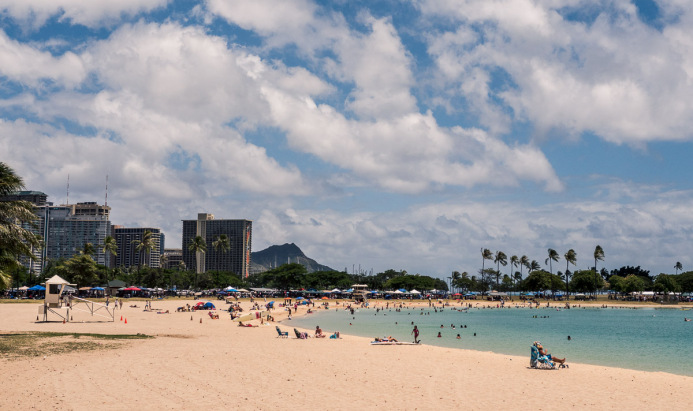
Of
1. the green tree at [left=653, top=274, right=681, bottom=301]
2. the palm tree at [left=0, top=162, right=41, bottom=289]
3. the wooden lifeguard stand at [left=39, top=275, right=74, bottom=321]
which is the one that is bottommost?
the green tree at [left=653, top=274, right=681, bottom=301]

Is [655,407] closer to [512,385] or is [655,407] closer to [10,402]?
[512,385]

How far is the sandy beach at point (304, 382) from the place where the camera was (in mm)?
14992

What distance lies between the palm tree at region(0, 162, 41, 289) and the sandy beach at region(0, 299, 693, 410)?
7099mm

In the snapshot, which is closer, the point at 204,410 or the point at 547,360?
the point at 204,410

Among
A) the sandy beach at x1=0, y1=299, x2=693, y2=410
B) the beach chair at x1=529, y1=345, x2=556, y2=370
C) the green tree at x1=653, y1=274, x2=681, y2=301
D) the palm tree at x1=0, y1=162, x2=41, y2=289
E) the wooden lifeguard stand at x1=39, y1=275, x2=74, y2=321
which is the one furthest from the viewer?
the green tree at x1=653, y1=274, x2=681, y2=301

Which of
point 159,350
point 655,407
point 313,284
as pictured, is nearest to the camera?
point 655,407

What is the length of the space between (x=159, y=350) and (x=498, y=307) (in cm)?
10128

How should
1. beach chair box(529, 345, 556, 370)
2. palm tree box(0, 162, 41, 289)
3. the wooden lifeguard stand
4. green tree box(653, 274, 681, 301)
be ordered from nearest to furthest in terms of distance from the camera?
beach chair box(529, 345, 556, 370), palm tree box(0, 162, 41, 289), the wooden lifeguard stand, green tree box(653, 274, 681, 301)

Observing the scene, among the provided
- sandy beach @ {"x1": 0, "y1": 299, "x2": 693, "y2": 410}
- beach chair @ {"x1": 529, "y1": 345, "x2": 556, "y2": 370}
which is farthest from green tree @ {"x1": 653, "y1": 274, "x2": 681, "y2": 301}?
beach chair @ {"x1": 529, "y1": 345, "x2": 556, "y2": 370}

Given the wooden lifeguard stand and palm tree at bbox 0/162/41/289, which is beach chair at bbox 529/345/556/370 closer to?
palm tree at bbox 0/162/41/289

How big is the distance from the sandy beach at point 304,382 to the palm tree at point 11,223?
7099mm

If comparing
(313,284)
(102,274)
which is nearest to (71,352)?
(102,274)

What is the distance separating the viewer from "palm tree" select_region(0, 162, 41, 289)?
25.5 meters

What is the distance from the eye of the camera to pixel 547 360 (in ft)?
78.9
